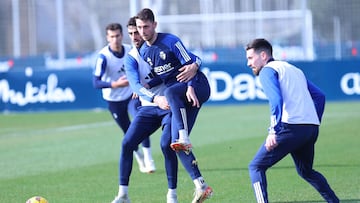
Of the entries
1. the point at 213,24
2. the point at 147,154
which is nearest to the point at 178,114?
the point at 147,154

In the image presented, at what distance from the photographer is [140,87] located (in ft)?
34.0

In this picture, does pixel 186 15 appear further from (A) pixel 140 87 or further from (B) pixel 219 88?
(A) pixel 140 87

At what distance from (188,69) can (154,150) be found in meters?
6.81

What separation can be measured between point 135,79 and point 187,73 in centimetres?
66

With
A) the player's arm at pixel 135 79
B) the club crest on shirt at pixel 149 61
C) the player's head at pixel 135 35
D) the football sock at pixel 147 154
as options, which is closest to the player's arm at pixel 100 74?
the football sock at pixel 147 154

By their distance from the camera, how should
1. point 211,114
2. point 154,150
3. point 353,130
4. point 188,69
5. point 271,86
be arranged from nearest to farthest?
1. point 271,86
2. point 188,69
3. point 154,150
4. point 353,130
5. point 211,114

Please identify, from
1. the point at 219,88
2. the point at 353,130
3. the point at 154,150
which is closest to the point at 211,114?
the point at 219,88

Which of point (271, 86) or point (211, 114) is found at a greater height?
point (271, 86)

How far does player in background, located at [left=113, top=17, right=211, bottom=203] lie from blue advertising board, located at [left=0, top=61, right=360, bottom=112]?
17.5 m

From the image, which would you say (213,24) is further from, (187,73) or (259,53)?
(259,53)

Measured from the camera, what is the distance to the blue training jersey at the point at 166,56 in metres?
10.2

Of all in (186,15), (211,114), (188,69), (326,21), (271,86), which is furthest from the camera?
(186,15)

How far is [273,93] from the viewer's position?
342 inches

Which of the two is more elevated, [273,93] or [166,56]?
[166,56]
